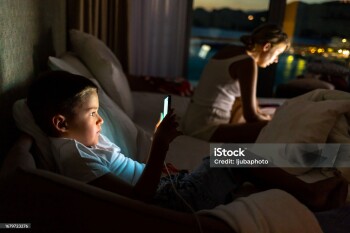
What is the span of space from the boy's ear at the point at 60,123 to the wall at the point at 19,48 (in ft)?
0.69

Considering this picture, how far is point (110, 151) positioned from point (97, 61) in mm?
869

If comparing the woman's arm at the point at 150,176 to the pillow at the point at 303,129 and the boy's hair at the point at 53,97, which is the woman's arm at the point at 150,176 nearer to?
the boy's hair at the point at 53,97

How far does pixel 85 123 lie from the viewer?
1.15m

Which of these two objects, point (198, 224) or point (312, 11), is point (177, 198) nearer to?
point (198, 224)

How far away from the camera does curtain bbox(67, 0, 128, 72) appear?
2.95m

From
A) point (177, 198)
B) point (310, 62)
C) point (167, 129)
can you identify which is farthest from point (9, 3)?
point (310, 62)

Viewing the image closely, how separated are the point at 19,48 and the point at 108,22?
2.02 meters

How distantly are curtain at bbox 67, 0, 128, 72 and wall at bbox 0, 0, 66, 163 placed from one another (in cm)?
102

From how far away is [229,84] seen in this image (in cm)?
211

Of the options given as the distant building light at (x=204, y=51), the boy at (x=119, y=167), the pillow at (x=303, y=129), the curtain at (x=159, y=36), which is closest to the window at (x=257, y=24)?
the distant building light at (x=204, y=51)

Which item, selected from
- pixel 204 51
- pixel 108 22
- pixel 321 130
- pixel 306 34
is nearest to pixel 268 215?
pixel 321 130

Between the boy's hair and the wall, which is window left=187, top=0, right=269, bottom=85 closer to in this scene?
the wall

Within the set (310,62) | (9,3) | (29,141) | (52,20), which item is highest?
→ (9,3)

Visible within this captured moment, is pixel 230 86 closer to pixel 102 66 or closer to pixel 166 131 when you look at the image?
pixel 102 66
